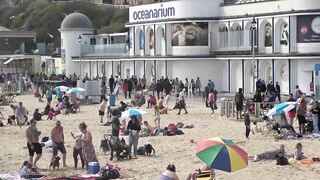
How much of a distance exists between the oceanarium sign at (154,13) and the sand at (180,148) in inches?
654

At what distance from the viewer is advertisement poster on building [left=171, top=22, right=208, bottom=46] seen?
159 feet

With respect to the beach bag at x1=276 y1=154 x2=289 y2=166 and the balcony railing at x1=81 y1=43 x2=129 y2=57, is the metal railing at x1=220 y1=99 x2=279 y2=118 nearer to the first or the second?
the beach bag at x1=276 y1=154 x2=289 y2=166

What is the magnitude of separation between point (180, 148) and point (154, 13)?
102ft

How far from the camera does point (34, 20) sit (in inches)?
4471

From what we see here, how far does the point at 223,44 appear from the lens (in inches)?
1891

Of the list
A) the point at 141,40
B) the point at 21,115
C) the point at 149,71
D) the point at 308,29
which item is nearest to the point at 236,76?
the point at 308,29

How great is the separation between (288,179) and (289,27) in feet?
84.5

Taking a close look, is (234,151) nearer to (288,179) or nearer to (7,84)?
(288,179)

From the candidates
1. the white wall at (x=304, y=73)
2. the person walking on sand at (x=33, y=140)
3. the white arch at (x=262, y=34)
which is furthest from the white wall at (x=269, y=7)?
the person walking on sand at (x=33, y=140)

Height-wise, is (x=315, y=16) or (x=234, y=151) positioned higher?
(x=315, y=16)

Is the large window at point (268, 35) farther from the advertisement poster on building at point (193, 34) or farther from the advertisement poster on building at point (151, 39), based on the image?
the advertisement poster on building at point (151, 39)

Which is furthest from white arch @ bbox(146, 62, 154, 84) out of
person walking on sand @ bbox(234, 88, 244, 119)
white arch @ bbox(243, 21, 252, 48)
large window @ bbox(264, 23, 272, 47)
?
person walking on sand @ bbox(234, 88, 244, 119)

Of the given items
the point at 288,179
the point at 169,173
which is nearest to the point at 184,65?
the point at 288,179

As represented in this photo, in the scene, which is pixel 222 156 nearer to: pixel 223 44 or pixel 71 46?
pixel 223 44
